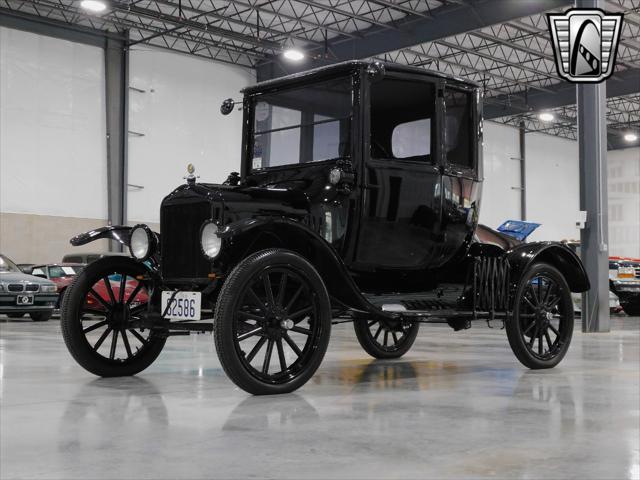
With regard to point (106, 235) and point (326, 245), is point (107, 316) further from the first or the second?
point (326, 245)

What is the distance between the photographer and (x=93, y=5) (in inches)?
779

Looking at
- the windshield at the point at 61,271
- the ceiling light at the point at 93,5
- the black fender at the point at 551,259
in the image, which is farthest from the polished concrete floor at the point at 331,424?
the ceiling light at the point at 93,5

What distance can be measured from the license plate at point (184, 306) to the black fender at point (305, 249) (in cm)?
32

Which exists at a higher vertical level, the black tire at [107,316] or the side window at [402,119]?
the side window at [402,119]

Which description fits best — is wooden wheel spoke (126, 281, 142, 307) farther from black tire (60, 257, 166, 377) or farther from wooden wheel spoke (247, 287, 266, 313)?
wooden wheel spoke (247, 287, 266, 313)

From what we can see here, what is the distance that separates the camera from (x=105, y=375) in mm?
5848

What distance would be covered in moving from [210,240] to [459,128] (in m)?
2.27

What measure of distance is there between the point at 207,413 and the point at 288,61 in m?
22.2

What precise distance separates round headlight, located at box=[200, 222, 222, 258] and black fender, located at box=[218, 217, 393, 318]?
2.2 inches

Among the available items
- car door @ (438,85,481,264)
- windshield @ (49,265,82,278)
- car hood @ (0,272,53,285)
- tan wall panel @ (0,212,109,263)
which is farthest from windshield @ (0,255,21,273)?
car door @ (438,85,481,264)

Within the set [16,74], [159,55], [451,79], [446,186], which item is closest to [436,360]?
[446,186]

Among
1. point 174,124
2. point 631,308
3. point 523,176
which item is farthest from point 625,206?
point 174,124

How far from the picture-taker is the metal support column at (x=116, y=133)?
75.7 feet

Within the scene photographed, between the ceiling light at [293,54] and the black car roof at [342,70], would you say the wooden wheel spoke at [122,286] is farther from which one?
the ceiling light at [293,54]
